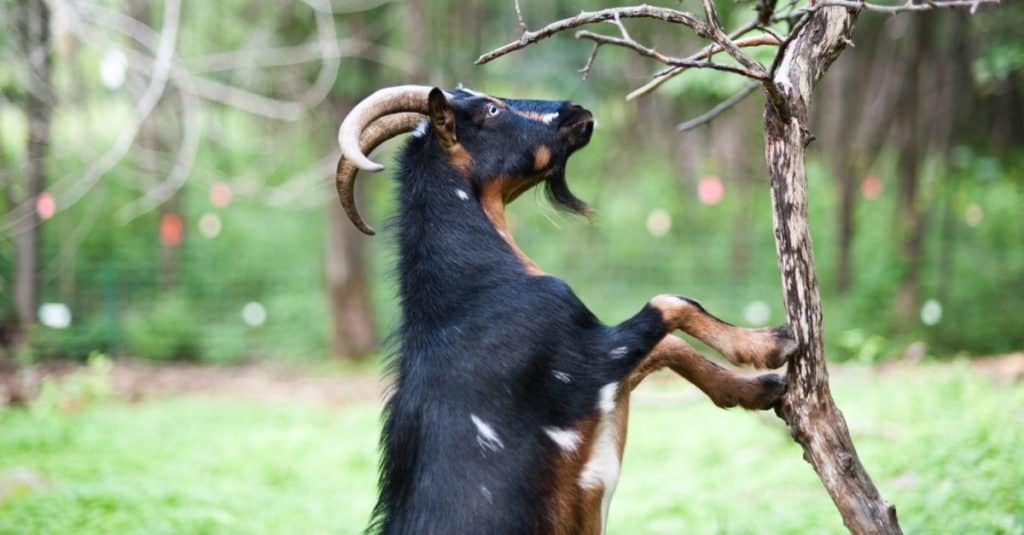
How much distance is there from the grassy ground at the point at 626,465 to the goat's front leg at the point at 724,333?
212cm

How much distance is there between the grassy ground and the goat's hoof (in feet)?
6.45

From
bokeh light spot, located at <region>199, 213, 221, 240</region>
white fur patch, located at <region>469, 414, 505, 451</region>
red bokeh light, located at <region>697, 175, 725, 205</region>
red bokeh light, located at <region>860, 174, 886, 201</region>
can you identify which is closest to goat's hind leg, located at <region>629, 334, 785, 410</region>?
white fur patch, located at <region>469, 414, 505, 451</region>

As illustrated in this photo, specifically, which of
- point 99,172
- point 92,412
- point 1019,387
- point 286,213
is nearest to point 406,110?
point 99,172

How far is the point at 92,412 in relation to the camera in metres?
12.0

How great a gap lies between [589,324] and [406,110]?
1.12 metres

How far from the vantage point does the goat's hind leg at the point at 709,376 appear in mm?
3932

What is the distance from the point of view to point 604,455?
406 centimetres

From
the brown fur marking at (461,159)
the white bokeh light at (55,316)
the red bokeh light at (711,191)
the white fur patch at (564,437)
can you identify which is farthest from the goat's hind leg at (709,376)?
the red bokeh light at (711,191)

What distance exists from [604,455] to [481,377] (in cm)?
54

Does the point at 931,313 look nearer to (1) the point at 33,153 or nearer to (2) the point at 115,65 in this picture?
(2) the point at 115,65

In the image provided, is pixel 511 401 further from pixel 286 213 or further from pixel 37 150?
pixel 286 213

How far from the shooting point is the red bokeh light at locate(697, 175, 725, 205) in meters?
16.5

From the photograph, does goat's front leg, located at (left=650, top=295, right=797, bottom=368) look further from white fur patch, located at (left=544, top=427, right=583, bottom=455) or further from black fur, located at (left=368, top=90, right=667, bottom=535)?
white fur patch, located at (left=544, top=427, right=583, bottom=455)

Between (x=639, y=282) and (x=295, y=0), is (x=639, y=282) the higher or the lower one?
the lower one
